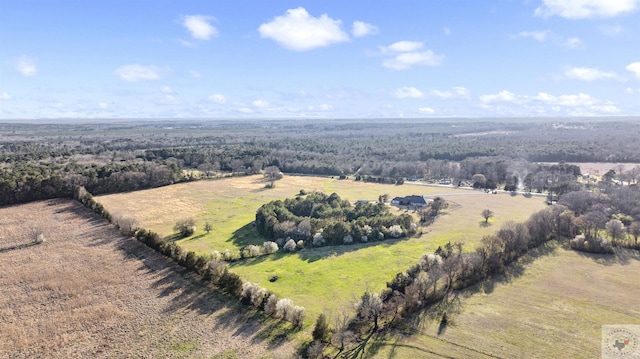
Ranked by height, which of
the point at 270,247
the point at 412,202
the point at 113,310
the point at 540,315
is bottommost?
the point at 540,315

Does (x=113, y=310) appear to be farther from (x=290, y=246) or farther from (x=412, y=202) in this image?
(x=412, y=202)

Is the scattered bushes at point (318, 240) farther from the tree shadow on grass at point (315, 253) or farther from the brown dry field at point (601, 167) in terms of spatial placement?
the brown dry field at point (601, 167)

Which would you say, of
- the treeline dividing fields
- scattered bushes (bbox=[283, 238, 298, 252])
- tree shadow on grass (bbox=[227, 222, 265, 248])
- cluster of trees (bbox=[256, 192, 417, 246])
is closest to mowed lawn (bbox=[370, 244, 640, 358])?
the treeline dividing fields

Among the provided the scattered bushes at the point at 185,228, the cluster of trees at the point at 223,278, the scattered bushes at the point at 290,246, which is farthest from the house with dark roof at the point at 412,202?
the scattered bushes at the point at 185,228

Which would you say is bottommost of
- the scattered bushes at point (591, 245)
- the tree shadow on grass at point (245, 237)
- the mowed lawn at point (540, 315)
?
the mowed lawn at point (540, 315)

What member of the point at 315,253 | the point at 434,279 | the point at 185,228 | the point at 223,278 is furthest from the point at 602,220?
the point at 185,228
